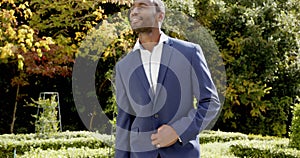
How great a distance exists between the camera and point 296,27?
37.7 ft

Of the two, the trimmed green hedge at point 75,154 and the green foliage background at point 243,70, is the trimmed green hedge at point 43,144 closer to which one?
the trimmed green hedge at point 75,154

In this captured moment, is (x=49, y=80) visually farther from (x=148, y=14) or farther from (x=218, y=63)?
(x=148, y=14)

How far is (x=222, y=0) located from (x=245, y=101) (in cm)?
276

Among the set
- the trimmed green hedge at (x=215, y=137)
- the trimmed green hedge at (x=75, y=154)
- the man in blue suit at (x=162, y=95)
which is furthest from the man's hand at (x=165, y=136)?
the trimmed green hedge at (x=215, y=137)

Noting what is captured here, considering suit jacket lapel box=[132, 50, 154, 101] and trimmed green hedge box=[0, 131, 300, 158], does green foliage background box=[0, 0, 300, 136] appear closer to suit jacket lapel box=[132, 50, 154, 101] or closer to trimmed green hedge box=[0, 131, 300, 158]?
trimmed green hedge box=[0, 131, 300, 158]

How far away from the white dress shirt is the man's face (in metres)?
0.08

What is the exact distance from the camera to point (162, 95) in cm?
173

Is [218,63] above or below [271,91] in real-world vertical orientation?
above

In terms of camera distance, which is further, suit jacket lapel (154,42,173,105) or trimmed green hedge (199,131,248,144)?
trimmed green hedge (199,131,248,144)

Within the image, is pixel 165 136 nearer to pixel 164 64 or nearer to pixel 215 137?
pixel 164 64

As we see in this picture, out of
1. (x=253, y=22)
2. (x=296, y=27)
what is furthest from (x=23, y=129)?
(x=296, y=27)

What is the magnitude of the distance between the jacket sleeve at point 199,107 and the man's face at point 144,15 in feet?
0.69

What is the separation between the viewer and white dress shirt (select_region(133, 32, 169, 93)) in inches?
69.5

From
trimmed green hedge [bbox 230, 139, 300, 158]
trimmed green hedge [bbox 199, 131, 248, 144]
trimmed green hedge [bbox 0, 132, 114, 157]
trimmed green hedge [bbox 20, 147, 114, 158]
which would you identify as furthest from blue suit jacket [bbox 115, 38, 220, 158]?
trimmed green hedge [bbox 199, 131, 248, 144]
